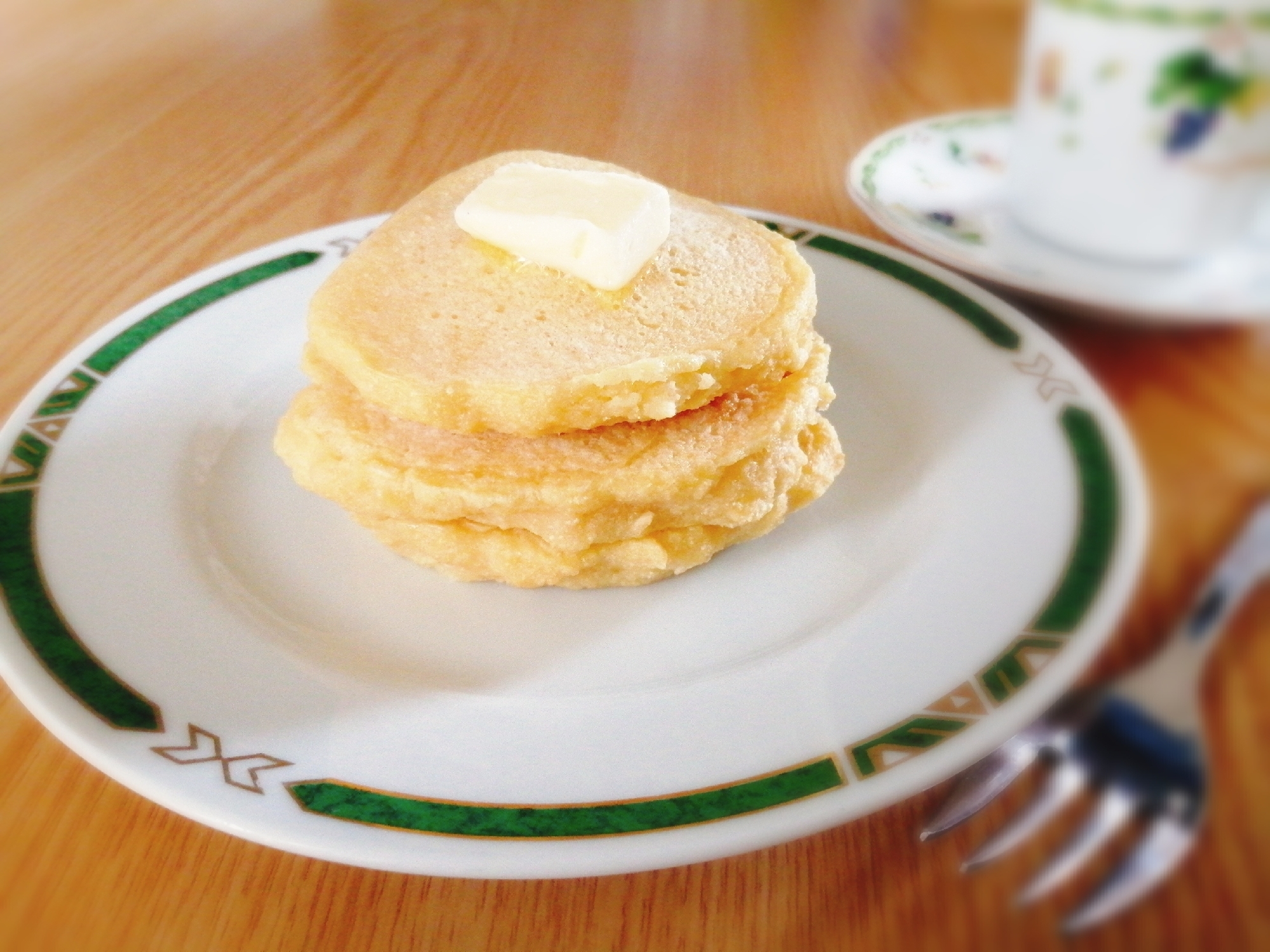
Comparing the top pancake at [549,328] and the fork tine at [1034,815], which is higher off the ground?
the top pancake at [549,328]

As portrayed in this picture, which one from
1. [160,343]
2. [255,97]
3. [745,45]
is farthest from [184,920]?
[745,45]

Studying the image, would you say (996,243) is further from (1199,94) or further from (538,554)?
(538,554)

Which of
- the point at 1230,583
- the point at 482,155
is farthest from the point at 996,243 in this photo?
the point at 482,155

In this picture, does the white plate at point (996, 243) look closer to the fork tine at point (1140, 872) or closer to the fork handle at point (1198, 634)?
the fork handle at point (1198, 634)

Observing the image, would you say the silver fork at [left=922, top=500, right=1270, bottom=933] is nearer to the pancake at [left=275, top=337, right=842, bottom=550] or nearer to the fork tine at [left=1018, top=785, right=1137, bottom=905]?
the fork tine at [left=1018, top=785, right=1137, bottom=905]

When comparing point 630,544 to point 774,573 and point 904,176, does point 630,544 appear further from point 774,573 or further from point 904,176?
point 904,176

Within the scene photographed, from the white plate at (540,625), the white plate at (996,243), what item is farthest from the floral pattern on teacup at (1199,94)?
the white plate at (540,625)

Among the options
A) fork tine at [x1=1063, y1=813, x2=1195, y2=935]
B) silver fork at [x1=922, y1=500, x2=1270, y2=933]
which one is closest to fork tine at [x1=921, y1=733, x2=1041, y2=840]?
silver fork at [x1=922, y1=500, x2=1270, y2=933]
